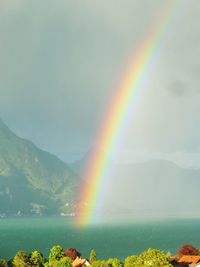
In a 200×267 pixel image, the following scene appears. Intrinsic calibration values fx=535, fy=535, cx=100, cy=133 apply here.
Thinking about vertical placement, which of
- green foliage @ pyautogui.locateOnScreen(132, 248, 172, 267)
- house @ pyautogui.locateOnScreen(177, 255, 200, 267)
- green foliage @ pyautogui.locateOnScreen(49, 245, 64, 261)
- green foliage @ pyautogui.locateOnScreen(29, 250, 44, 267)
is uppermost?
green foliage @ pyautogui.locateOnScreen(49, 245, 64, 261)

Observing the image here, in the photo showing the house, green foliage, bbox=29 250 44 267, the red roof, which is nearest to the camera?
green foliage, bbox=29 250 44 267

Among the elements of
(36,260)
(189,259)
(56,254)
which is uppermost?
(56,254)

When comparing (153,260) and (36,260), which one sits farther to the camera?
(36,260)

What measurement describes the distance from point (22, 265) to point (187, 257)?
31.8 m

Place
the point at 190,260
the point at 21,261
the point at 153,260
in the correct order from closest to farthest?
1. the point at 153,260
2. the point at 21,261
3. the point at 190,260

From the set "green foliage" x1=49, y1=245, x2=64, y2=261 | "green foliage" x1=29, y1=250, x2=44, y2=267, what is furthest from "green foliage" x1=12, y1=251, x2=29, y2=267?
"green foliage" x1=49, y1=245, x2=64, y2=261

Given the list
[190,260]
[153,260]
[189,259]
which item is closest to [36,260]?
[190,260]

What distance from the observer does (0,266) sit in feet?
297

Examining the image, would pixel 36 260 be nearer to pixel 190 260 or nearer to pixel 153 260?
pixel 190 260

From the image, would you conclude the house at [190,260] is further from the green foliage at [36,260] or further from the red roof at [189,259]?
the green foliage at [36,260]

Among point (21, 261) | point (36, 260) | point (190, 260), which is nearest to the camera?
point (21, 261)

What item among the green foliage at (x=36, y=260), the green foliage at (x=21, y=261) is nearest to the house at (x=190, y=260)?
the green foliage at (x=36, y=260)

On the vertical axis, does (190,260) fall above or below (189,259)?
below

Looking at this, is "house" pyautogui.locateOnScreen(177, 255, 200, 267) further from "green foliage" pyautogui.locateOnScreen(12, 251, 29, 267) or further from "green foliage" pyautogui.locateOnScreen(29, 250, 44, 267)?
"green foliage" pyautogui.locateOnScreen(12, 251, 29, 267)
